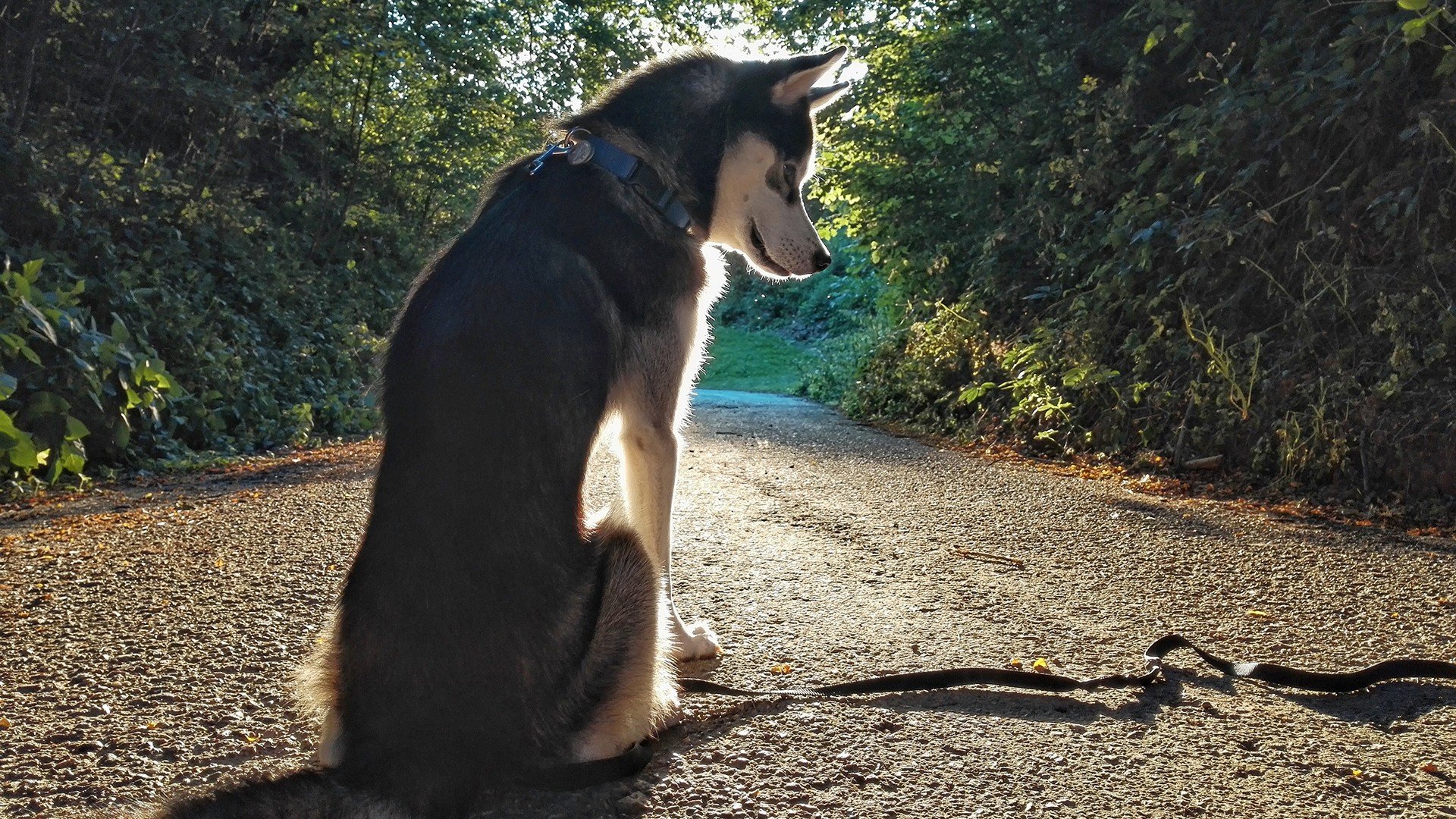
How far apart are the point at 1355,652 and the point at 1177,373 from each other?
4.51 m

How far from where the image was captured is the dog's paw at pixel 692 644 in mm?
3201

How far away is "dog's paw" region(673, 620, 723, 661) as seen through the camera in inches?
126

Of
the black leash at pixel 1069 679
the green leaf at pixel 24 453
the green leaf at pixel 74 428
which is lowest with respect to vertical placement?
the green leaf at pixel 24 453

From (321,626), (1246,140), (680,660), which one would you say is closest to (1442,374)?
(1246,140)

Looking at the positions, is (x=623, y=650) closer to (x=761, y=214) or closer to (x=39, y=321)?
(x=761, y=214)

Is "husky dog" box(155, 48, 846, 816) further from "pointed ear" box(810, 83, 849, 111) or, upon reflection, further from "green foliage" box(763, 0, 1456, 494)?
"green foliage" box(763, 0, 1456, 494)

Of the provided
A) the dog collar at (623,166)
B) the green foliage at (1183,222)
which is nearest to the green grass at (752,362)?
the green foliage at (1183,222)

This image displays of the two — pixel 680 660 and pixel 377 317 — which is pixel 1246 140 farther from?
pixel 377 317

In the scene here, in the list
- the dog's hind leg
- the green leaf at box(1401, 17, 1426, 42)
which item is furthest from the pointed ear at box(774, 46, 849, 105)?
the green leaf at box(1401, 17, 1426, 42)

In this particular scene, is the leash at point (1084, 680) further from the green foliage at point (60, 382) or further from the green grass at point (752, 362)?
the green grass at point (752, 362)

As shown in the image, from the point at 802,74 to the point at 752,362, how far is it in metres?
29.6

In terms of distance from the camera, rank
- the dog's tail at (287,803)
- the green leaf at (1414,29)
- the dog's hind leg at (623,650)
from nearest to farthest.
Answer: the dog's tail at (287,803), the dog's hind leg at (623,650), the green leaf at (1414,29)

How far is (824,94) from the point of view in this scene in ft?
11.7

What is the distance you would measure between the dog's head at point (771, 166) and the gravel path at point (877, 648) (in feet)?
4.29
